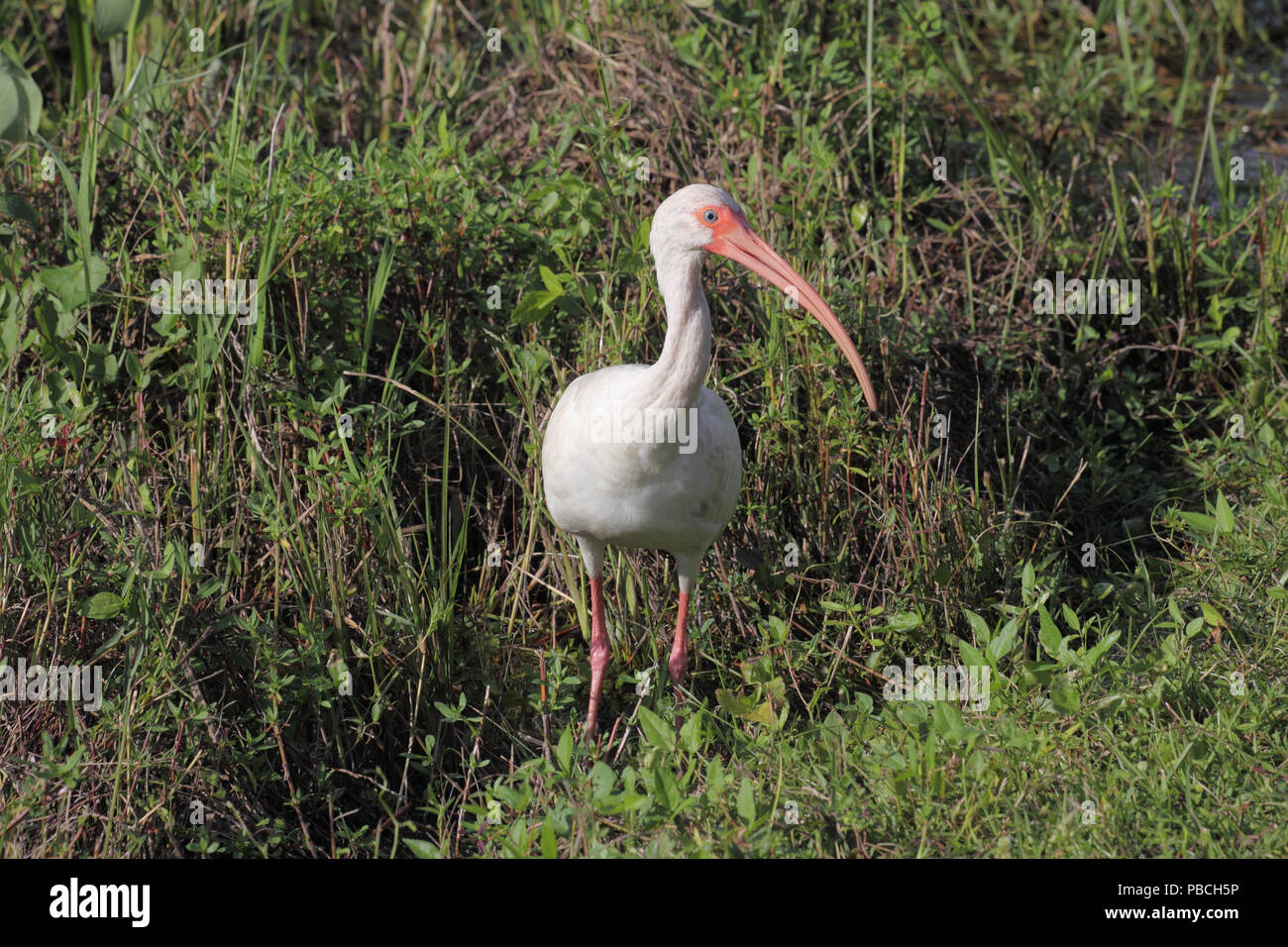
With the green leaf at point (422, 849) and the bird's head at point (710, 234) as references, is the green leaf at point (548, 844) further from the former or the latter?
the bird's head at point (710, 234)

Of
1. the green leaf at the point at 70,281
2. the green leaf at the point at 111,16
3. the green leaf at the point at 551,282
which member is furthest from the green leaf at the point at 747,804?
the green leaf at the point at 111,16

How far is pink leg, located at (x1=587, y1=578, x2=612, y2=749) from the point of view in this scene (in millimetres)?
4383

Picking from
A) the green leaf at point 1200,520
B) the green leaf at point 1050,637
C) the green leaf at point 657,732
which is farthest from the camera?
the green leaf at point 1200,520

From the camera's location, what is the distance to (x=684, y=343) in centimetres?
375

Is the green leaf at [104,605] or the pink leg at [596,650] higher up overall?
the green leaf at [104,605]

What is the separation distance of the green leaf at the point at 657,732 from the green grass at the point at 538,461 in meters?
0.03

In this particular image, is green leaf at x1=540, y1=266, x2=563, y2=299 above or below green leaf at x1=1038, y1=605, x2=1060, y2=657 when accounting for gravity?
above

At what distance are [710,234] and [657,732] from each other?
139cm

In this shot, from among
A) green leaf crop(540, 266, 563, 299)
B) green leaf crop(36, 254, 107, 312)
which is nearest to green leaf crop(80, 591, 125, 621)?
green leaf crop(36, 254, 107, 312)

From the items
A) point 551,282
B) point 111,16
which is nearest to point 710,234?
point 551,282

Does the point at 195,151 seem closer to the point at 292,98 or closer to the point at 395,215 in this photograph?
the point at 292,98

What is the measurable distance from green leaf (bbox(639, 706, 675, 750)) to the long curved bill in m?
1.07

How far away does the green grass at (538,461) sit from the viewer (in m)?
3.72

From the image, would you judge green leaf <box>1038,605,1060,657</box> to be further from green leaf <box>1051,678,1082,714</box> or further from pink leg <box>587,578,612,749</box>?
pink leg <box>587,578,612,749</box>
